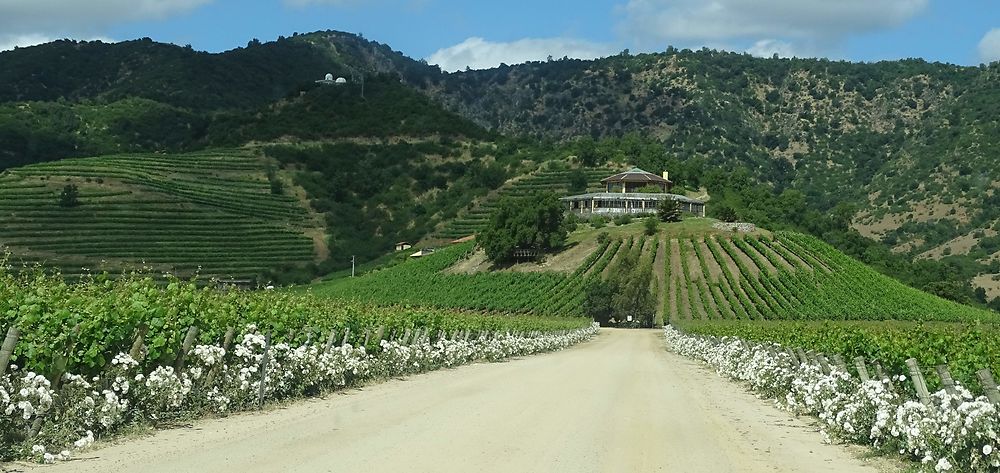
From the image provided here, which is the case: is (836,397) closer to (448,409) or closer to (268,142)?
(448,409)

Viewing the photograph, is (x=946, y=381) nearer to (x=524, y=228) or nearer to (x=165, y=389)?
(x=165, y=389)

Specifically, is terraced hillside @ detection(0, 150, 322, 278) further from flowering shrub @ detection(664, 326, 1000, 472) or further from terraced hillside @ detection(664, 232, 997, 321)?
flowering shrub @ detection(664, 326, 1000, 472)

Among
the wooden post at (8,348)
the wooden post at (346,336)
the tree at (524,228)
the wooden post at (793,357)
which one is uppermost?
Result: the wooden post at (8,348)

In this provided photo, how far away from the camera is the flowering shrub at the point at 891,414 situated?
423 inches

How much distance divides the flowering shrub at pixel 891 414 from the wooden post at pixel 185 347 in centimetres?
940

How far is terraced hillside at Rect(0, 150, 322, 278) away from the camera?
107 meters

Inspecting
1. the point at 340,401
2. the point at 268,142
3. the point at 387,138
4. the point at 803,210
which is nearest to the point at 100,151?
the point at 268,142

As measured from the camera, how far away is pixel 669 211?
129000mm

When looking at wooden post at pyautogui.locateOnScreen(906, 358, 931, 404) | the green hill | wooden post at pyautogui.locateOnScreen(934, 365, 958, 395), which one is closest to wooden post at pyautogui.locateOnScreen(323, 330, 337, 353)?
wooden post at pyautogui.locateOnScreen(906, 358, 931, 404)

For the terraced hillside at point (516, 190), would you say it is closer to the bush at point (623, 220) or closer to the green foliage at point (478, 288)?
the bush at point (623, 220)

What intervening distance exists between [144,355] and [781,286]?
9463cm

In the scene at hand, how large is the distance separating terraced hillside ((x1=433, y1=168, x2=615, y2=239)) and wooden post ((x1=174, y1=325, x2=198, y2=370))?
135280 mm

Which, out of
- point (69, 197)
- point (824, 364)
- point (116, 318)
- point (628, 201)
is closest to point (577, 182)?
point (628, 201)

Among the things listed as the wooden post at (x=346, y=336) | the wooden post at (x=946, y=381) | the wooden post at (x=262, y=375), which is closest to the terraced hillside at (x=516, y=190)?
the wooden post at (x=346, y=336)
